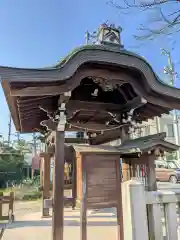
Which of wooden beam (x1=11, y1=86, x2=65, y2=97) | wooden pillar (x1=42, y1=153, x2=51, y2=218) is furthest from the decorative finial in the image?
wooden pillar (x1=42, y1=153, x2=51, y2=218)

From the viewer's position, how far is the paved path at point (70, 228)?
5055 mm

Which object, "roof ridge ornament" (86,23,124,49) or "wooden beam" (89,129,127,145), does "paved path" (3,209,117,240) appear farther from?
"roof ridge ornament" (86,23,124,49)

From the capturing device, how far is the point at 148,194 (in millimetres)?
2740

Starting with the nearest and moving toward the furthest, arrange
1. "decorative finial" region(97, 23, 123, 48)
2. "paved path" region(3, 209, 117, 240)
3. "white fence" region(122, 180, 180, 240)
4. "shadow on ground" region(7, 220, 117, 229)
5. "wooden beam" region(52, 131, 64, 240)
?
"white fence" region(122, 180, 180, 240) < "wooden beam" region(52, 131, 64, 240) < "decorative finial" region(97, 23, 123, 48) < "paved path" region(3, 209, 117, 240) < "shadow on ground" region(7, 220, 117, 229)

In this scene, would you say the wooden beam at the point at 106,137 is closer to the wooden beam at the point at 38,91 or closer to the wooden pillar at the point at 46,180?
the wooden pillar at the point at 46,180

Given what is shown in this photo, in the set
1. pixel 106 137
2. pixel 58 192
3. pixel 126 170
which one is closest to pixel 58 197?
pixel 58 192

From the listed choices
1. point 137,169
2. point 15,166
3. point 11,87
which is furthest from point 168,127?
point 11,87

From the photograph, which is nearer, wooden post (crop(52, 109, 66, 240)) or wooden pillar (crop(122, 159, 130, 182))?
wooden post (crop(52, 109, 66, 240))

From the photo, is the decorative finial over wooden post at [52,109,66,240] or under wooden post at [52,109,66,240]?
over

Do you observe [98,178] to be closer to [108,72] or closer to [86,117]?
[108,72]

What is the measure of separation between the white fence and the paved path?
236 centimetres

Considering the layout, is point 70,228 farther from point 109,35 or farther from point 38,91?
point 109,35

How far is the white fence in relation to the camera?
255 centimetres

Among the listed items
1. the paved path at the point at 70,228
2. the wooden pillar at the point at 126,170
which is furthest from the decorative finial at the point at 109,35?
the paved path at the point at 70,228
